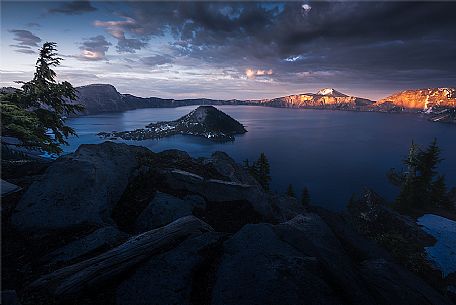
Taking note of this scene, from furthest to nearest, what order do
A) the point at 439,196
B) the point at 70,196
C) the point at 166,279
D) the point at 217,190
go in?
the point at 439,196 < the point at 217,190 < the point at 70,196 < the point at 166,279

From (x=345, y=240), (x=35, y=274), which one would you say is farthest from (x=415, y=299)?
(x=35, y=274)

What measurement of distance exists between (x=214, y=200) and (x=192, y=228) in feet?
17.1

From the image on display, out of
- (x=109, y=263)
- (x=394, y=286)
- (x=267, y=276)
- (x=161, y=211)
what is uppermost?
(x=109, y=263)

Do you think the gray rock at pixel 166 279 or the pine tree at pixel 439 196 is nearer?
the gray rock at pixel 166 279

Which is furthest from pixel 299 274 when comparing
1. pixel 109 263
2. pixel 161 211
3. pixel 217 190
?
pixel 217 190

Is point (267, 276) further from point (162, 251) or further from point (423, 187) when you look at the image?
point (423, 187)

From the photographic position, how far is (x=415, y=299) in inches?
384

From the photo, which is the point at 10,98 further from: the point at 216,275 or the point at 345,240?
the point at 345,240

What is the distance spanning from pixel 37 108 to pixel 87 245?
47.0 ft

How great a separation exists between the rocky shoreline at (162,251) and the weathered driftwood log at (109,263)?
1.1 inches

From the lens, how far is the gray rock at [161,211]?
11.5 metres

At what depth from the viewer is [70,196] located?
426 inches

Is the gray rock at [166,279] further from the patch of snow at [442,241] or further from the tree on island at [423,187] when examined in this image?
the tree on island at [423,187]

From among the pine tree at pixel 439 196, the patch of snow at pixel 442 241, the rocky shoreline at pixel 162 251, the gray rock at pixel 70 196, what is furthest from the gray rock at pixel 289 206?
the pine tree at pixel 439 196
